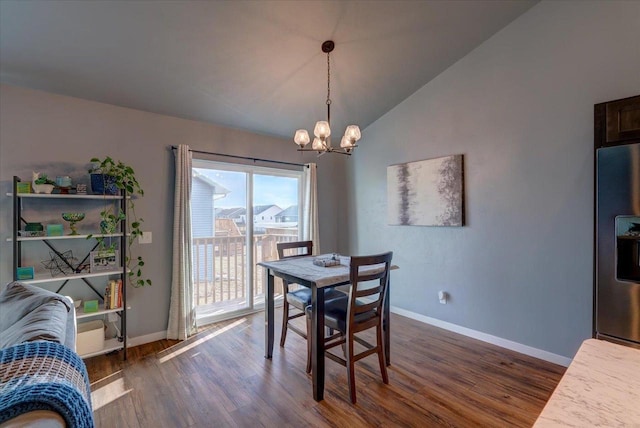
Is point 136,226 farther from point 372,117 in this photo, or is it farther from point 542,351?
point 542,351

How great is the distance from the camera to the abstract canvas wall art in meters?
3.22

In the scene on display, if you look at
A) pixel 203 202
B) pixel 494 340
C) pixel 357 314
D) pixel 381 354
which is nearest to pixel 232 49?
pixel 203 202

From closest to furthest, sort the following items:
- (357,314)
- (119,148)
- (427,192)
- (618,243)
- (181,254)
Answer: (618,243), (357,314), (119,148), (181,254), (427,192)

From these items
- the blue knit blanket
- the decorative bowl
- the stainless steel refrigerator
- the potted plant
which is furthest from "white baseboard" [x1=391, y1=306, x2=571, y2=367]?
the decorative bowl

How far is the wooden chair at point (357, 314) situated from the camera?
83.2 inches

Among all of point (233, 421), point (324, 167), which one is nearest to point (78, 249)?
point (233, 421)

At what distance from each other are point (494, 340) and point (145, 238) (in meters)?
3.67

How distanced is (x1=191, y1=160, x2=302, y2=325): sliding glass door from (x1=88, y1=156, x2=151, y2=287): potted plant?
620 millimetres

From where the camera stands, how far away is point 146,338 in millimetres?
3057

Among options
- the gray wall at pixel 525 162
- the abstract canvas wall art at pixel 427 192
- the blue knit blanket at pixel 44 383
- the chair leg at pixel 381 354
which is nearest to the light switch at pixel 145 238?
the blue knit blanket at pixel 44 383

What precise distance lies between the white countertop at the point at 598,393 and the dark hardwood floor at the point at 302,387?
140 centimetres

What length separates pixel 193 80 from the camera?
278 cm

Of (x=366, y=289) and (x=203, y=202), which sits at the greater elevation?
(x=203, y=202)

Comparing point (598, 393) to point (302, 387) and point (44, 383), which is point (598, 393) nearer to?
point (44, 383)
